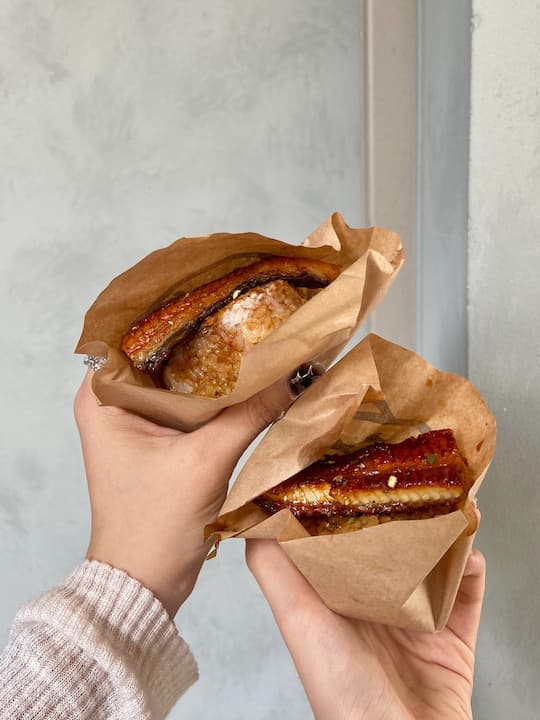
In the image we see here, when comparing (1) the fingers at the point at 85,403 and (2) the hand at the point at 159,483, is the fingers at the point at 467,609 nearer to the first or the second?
(2) the hand at the point at 159,483

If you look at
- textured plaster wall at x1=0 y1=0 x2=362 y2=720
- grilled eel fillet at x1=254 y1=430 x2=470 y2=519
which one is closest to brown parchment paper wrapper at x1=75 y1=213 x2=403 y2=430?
grilled eel fillet at x1=254 y1=430 x2=470 y2=519

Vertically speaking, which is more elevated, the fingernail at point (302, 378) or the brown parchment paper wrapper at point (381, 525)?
the fingernail at point (302, 378)

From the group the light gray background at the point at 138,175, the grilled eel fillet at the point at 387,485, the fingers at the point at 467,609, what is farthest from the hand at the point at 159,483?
the light gray background at the point at 138,175

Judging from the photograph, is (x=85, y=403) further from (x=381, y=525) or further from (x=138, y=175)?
(x=138, y=175)

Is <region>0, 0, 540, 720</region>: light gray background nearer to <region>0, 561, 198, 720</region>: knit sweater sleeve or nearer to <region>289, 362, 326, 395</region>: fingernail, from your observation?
<region>289, 362, 326, 395</region>: fingernail

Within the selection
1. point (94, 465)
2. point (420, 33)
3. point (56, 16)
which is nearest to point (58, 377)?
point (94, 465)

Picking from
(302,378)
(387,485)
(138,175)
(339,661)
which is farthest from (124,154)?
(339,661)

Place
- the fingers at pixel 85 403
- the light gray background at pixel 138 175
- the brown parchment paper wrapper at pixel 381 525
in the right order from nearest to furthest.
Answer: the brown parchment paper wrapper at pixel 381 525
the fingers at pixel 85 403
the light gray background at pixel 138 175
